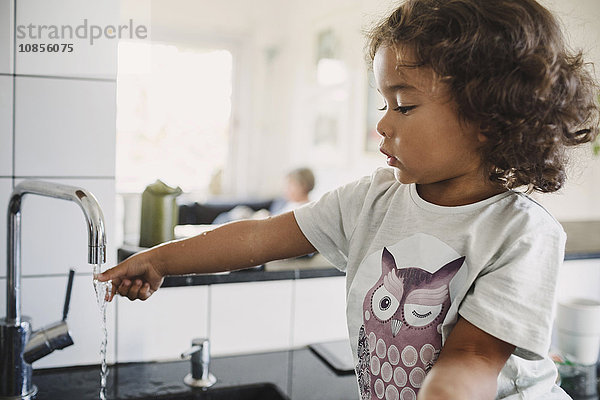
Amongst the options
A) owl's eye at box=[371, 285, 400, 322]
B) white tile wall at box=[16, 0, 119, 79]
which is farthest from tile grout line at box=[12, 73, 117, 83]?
owl's eye at box=[371, 285, 400, 322]

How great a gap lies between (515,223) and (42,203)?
819mm

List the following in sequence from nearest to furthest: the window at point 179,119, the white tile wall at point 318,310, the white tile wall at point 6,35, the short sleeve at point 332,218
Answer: the short sleeve at point 332,218 < the white tile wall at point 6,35 < the white tile wall at point 318,310 < the window at point 179,119

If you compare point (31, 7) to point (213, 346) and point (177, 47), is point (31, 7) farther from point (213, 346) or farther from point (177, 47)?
point (177, 47)

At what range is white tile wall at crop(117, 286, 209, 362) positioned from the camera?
1183 millimetres

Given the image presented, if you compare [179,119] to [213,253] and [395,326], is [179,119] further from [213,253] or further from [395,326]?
[395,326]

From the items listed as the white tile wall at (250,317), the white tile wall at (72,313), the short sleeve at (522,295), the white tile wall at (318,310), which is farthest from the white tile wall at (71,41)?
the short sleeve at (522,295)

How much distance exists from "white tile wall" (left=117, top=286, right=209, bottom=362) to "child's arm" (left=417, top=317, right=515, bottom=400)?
63cm

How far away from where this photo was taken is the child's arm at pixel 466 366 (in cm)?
60

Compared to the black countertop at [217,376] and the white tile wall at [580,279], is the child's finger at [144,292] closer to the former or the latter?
the black countertop at [217,376]

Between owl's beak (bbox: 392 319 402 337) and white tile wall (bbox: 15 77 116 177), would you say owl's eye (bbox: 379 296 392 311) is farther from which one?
white tile wall (bbox: 15 77 116 177)

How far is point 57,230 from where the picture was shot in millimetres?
1108

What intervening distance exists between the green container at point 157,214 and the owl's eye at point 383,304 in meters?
0.52

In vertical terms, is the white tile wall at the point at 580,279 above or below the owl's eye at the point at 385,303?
below

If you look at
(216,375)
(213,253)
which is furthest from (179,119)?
(213,253)
